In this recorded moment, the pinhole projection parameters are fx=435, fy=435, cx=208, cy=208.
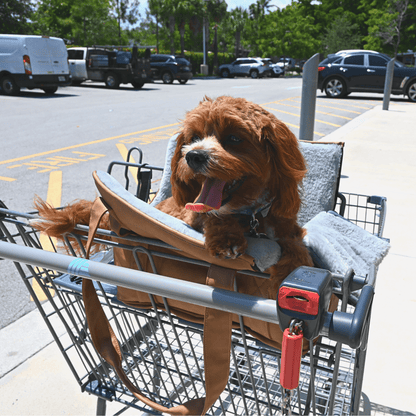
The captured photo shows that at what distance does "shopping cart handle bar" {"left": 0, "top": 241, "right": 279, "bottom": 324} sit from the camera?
109 cm

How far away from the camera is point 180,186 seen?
179 centimetres

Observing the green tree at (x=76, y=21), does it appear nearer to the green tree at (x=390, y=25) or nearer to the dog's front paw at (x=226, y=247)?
the green tree at (x=390, y=25)

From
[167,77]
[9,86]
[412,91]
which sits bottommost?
[167,77]

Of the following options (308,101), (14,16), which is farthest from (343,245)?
(14,16)

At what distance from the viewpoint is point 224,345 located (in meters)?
1.40

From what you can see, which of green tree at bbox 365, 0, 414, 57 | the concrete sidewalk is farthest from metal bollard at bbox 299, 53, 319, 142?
green tree at bbox 365, 0, 414, 57

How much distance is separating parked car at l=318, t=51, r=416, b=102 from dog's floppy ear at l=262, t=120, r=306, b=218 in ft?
58.7

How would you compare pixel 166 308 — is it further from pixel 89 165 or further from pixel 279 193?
pixel 89 165

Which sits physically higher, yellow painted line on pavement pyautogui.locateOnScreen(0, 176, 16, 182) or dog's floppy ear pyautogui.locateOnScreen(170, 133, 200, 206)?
dog's floppy ear pyautogui.locateOnScreen(170, 133, 200, 206)

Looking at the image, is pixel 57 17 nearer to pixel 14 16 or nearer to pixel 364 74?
pixel 14 16

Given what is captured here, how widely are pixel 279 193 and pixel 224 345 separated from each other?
61 centimetres

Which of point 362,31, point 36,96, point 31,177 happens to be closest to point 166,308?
point 31,177

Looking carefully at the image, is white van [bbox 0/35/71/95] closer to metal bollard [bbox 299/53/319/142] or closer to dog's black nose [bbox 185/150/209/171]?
metal bollard [bbox 299/53/319/142]

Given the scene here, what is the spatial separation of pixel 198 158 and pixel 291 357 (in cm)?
76
